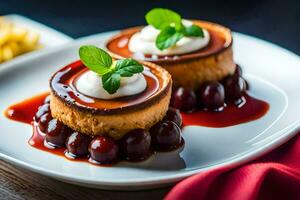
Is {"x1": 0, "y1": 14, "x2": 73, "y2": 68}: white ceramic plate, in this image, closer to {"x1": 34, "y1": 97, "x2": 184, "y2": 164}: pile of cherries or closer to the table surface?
the table surface

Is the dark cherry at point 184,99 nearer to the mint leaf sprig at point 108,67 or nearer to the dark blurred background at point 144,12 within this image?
the mint leaf sprig at point 108,67

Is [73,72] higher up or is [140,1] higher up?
[73,72]

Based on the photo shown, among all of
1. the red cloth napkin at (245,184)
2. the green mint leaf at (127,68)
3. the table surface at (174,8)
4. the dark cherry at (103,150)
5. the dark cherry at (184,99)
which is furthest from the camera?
the table surface at (174,8)

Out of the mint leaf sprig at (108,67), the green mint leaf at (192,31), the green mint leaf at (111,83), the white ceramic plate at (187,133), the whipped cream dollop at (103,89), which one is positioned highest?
the mint leaf sprig at (108,67)

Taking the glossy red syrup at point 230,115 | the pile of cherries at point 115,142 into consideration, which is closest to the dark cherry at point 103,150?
the pile of cherries at point 115,142

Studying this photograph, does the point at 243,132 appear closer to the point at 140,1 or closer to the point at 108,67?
the point at 108,67

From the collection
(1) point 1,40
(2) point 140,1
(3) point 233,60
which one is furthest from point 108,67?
(2) point 140,1

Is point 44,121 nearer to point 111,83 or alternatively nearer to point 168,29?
point 111,83
